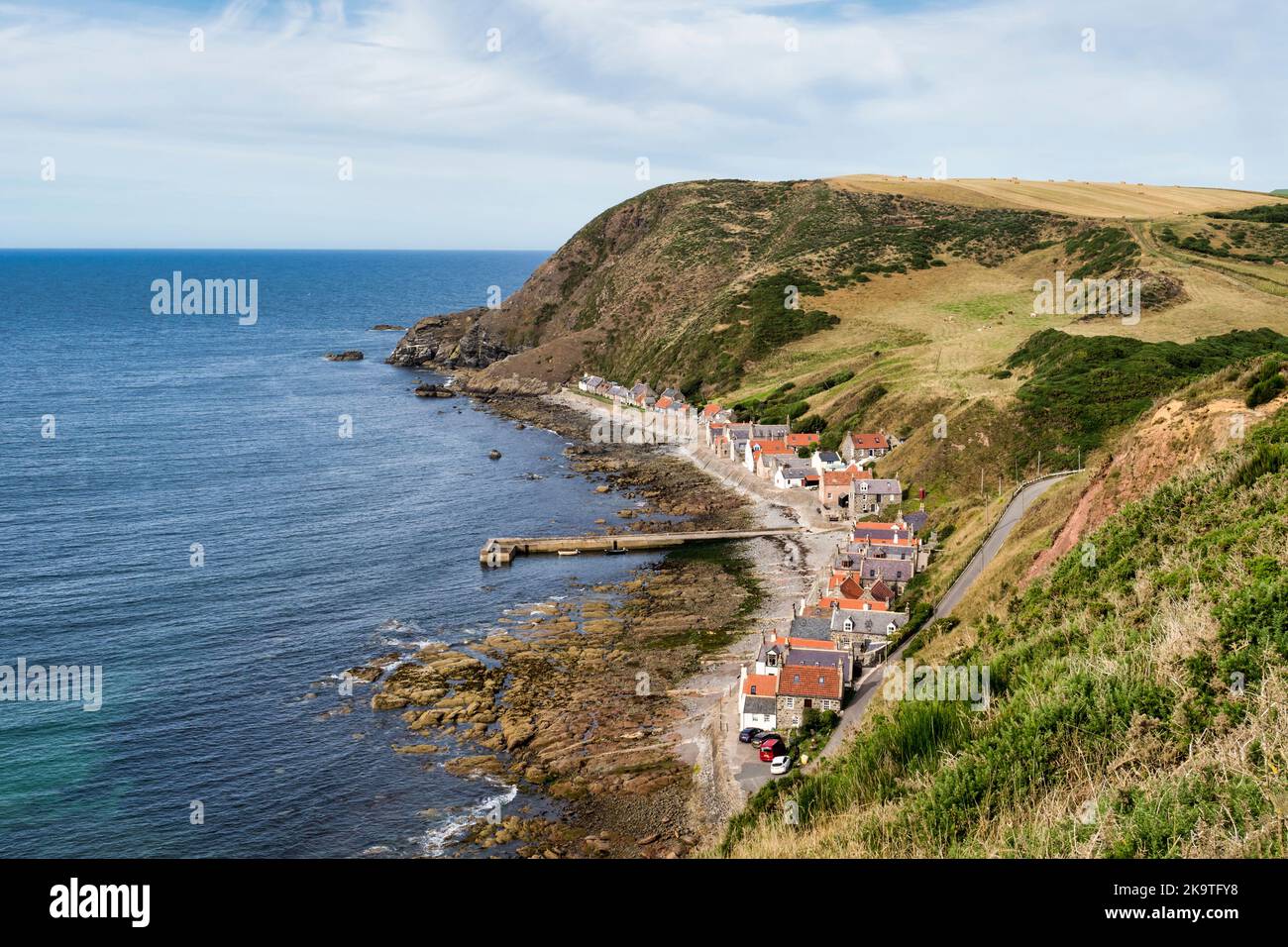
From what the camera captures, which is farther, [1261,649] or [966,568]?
[966,568]

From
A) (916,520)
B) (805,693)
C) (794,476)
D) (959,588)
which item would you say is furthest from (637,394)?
(805,693)

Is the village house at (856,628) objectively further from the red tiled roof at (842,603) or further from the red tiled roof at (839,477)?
the red tiled roof at (839,477)

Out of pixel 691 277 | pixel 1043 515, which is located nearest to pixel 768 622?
pixel 1043 515

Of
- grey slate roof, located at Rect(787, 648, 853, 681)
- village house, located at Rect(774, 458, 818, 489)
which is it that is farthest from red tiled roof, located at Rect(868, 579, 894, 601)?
village house, located at Rect(774, 458, 818, 489)

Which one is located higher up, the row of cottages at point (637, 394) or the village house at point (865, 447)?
the row of cottages at point (637, 394)

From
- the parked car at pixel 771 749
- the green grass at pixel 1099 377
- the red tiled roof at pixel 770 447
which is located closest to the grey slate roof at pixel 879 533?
the green grass at pixel 1099 377
